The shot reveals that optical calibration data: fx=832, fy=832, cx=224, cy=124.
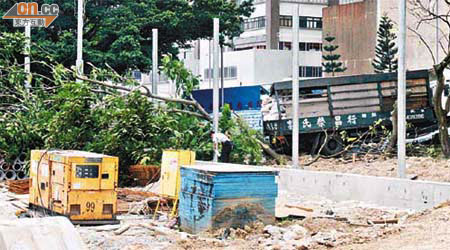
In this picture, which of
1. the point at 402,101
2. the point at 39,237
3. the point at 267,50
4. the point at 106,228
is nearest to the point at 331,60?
the point at 267,50

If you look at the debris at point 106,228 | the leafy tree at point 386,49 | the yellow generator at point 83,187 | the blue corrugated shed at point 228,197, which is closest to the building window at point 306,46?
the leafy tree at point 386,49

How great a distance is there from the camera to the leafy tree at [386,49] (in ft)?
164

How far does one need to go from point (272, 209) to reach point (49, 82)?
15.9 metres

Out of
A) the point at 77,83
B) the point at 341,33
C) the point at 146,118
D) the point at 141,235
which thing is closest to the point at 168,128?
the point at 146,118

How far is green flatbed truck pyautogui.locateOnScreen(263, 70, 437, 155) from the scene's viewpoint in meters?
27.8

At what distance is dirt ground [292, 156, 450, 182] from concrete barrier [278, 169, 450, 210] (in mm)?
2563

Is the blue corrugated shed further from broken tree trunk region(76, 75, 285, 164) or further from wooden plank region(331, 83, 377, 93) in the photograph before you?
wooden plank region(331, 83, 377, 93)

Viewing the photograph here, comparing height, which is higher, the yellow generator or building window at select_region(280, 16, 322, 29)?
building window at select_region(280, 16, 322, 29)

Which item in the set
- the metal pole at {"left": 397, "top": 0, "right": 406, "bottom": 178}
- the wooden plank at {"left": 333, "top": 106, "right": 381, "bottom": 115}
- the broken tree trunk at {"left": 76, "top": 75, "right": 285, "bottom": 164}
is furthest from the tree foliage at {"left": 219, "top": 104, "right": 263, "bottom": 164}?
the metal pole at {"left": 397, "top": 0, "right": 406, "bottom": 178}

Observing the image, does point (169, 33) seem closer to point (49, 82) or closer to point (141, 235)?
point (49, 82)

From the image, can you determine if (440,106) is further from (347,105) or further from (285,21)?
(285,21)

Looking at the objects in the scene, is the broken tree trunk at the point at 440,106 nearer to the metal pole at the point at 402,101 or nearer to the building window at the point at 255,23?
the metal pole at the point at 402,101

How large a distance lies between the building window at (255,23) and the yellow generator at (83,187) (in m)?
46.5

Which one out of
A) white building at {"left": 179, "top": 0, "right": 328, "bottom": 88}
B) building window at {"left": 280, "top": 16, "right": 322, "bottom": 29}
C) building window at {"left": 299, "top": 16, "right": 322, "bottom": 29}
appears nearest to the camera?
white building at {"left": 179, "top": 0, "right": 328, "bottom": 88}
